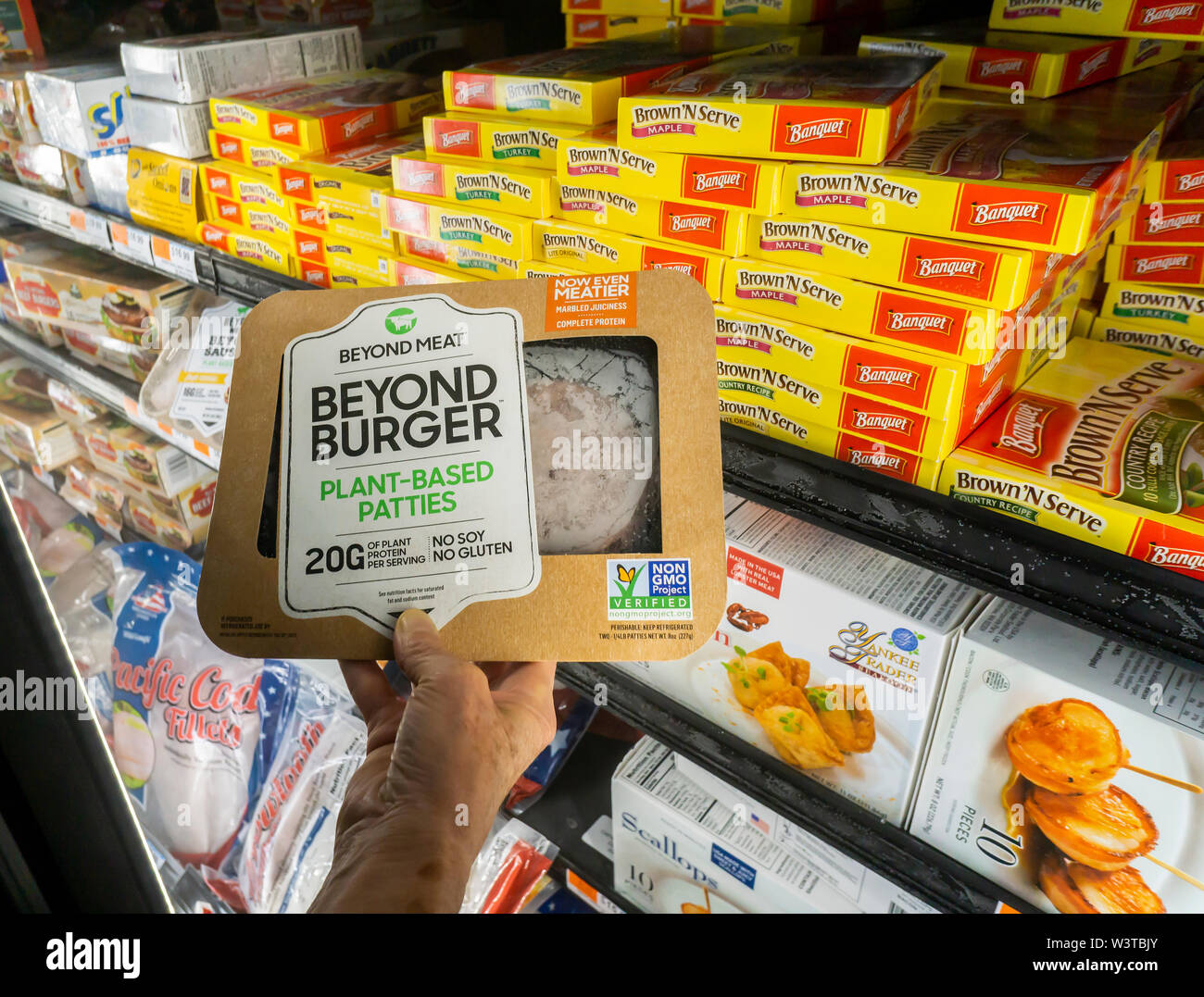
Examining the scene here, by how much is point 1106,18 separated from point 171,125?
1635mm

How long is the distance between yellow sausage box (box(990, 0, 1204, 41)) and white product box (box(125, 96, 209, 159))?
146 cm

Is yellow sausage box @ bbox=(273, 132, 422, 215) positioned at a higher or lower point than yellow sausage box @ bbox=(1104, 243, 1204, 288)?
higher

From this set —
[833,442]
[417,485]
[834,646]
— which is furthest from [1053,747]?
[417,485]

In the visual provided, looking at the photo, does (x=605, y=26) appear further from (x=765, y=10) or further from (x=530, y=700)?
(x=530, y=700)

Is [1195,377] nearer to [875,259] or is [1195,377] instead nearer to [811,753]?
[875,259]

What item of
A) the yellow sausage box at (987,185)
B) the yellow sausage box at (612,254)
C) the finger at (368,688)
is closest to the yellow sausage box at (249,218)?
the yellow sausage box at (612,254)

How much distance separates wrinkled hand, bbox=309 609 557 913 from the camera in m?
0.71

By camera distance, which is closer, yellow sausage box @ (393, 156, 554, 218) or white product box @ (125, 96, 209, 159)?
yellow sausage box @ (393, 156, 554, 218)

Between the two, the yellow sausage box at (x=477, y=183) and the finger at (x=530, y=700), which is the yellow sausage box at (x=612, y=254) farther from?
the finger at (x=530, y=700)

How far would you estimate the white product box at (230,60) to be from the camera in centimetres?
154

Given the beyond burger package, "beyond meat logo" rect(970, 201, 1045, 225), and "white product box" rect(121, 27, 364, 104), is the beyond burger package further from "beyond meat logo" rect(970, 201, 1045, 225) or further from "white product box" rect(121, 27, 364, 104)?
"white product box" rect(121, 27, 364, 104)

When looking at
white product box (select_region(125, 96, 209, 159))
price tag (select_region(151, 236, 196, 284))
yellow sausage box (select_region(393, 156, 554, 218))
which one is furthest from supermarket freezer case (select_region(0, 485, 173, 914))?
yellow sausage box (select_region(393, 156, 554, 218))

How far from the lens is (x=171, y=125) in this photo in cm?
159
